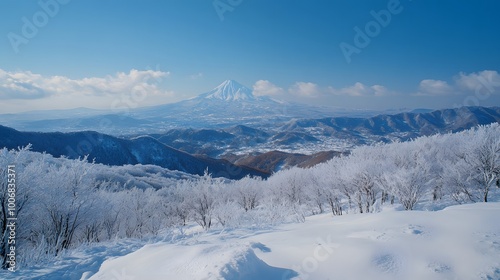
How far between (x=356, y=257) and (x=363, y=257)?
7.4 inches

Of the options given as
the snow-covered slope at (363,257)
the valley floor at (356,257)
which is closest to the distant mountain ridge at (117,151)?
the valley floor at (356,257)

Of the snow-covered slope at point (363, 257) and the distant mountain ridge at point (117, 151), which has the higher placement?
the snow-covered slope at point (363, 257)

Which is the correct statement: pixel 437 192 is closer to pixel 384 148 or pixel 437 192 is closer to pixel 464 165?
pixel 464 165

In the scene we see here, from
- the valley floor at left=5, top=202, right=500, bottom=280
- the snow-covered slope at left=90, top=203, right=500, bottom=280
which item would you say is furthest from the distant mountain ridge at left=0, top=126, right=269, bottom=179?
the snow-covered slope at left=90, top=203, right=500, bottom=280

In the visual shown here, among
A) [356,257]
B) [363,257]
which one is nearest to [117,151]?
[356,257]

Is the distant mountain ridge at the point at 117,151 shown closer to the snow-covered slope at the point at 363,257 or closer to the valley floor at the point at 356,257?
the valley floor at the point at 356,257

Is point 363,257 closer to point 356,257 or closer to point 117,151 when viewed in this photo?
point 356,257

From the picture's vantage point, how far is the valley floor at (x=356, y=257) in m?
6.60

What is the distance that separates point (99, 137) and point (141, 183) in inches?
3267

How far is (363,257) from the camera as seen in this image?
717 cm

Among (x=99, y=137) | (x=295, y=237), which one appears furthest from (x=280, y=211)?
(x=99, y=137)

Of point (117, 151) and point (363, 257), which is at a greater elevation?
point (363, 257)

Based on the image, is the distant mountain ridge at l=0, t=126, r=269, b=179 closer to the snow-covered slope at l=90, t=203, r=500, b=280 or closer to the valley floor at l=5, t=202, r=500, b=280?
the valley floor at l=5, t=202, r=500, b=280

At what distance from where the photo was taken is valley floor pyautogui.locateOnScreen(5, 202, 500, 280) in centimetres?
660
